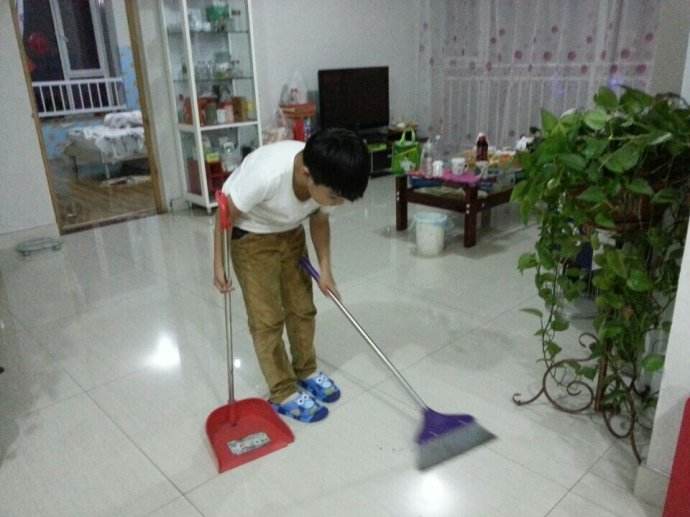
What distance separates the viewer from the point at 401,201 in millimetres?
3953

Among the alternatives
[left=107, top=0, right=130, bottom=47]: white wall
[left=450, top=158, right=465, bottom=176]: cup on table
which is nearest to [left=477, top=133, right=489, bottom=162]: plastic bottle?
[left=450, top=158, right=465, bottom=176]: cup on table

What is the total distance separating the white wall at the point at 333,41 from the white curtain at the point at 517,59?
21cm

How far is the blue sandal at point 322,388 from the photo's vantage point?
6.77 ft

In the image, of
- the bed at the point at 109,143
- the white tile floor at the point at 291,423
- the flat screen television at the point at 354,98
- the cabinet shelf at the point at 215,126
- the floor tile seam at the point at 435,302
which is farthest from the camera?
the bed at the point at 109,143

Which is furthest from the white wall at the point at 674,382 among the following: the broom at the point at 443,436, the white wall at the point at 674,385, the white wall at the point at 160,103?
the white wall at the point at 160,103

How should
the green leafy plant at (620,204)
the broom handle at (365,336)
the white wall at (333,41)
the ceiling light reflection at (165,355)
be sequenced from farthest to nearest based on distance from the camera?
1. the white wall at (333,41)
2. the ceiling light reflection at (165,355)
3. the broom handle at (365,336)
4. the green leafy plant at (620,204)

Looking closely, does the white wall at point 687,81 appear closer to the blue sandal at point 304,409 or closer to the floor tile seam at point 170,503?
the blue sandal at point 304,409

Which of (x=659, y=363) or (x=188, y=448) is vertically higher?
(x=659, y=363)

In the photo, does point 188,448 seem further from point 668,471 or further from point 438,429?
point 668,471

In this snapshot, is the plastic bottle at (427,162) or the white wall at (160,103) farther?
the white wall at (160,103)

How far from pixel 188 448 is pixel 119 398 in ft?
1.51

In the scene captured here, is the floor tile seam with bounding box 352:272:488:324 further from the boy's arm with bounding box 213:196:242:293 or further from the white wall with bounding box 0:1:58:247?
the white wall with bounding box 0:1:58:247

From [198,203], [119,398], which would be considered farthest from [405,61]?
[119,398]

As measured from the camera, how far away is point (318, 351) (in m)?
2.43
